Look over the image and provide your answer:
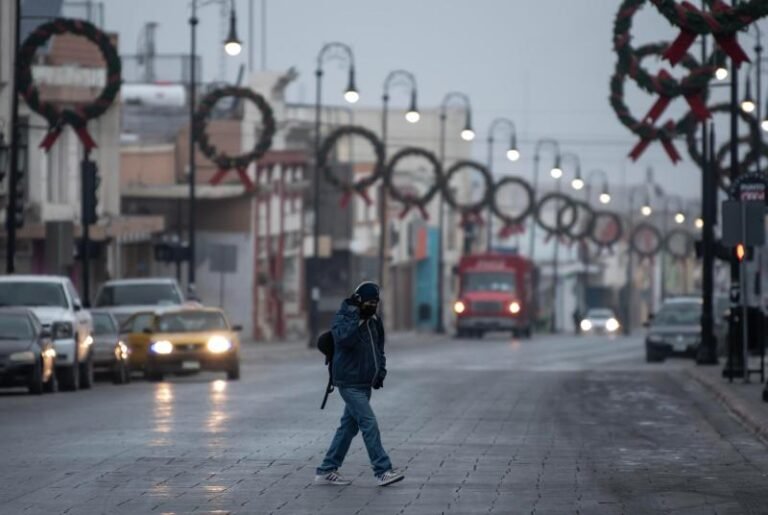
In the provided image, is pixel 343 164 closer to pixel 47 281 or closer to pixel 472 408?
pixel 47 281

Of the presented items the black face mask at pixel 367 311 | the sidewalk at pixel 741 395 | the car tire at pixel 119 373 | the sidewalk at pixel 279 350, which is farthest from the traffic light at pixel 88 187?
the black face mask at pixel 367 311

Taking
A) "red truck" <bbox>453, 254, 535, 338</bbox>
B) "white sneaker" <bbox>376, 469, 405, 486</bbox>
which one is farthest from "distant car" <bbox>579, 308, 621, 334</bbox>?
"white sneaker" <bbox>376, 469, 405, 486</bbox>

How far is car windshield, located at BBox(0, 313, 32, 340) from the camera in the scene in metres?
33.8

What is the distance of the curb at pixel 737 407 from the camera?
80.4 ft

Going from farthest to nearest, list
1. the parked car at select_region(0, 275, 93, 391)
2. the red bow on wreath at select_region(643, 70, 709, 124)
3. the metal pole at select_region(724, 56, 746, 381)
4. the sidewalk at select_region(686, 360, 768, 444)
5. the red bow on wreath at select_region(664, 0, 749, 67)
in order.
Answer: the metal pole at select_region(724, 56, 746, 381)
the parked car at select_region(0, 275, 93, 391)
the red bow on wreath at select_region(643, 70, 709, 124)
the sidewalk at select_region(686, 360, 768, 444)
the red bow on wreath at select_region(664, 0, 749, 67)

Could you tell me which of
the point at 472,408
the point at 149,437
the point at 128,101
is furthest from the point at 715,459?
the point at 128,101

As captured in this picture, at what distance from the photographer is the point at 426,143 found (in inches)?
5876

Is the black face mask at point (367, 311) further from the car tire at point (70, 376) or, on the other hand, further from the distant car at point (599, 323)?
the distant car at point (599, 323)

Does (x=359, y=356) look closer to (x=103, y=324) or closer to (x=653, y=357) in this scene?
(x=103, y=324)

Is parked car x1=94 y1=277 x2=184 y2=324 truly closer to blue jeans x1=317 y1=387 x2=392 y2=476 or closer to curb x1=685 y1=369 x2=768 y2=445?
curb x1=685 y1=369 x2=768 y2=445

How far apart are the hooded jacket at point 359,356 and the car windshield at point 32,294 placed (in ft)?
65.5

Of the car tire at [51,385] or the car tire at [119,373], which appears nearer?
the car tire at [51,385]

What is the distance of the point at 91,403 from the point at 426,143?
391 ft

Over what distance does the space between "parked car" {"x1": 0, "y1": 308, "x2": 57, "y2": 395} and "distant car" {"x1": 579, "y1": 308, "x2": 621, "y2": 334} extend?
78.5m
